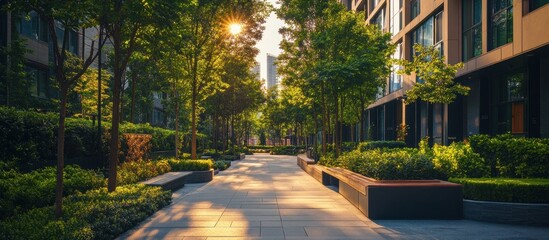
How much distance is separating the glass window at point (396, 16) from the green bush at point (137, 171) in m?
22.7

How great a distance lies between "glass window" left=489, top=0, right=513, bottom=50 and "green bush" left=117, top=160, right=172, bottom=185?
15551mm

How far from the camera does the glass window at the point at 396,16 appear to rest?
3585 centimetres

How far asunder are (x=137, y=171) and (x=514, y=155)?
496 inches

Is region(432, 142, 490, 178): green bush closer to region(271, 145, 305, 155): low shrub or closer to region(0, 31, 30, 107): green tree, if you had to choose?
region(0, 31, 30, 107): green tree

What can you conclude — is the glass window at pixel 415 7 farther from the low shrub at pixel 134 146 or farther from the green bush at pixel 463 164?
the green bush at pixel 463 164

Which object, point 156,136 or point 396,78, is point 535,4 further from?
point 156,136

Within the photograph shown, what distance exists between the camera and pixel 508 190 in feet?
34.4

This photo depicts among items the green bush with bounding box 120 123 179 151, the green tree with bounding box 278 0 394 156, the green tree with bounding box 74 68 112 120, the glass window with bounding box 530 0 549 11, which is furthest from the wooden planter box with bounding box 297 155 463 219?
the green tree with bounding box 74 68 112 120

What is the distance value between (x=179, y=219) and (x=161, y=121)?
5599 cm

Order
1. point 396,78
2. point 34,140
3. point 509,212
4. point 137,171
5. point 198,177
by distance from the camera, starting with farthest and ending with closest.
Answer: point 396,78, point 198,177, point 137,171, point 34,140, point 509,212

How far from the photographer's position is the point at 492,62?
→ 20234 mm

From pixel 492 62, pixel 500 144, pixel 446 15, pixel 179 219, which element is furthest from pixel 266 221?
pixel 446 15

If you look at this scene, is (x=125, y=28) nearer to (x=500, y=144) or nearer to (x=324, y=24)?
(x=500, y=144)

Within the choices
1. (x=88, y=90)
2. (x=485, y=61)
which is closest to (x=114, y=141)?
(x=485, y=61)
